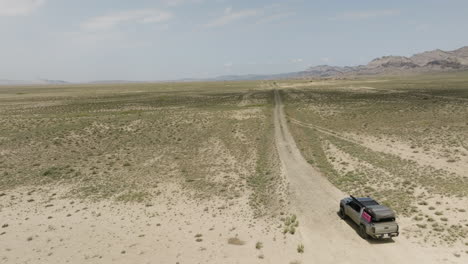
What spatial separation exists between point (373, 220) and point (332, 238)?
259cm

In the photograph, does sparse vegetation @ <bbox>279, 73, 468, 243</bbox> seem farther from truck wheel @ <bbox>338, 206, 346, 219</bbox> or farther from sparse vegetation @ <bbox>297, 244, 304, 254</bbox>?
sparse vegetation @ <bbox>297, 244, 304, 254</bbox>

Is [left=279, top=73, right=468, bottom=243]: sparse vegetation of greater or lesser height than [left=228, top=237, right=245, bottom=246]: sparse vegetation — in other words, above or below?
above

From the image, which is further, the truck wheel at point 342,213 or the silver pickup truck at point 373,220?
the truck wheel at point 342,213

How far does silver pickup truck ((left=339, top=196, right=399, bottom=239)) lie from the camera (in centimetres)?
1675

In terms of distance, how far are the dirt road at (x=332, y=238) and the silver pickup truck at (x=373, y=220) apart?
23.8 inches

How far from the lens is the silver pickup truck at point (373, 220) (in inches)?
660

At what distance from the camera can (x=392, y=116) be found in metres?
52.2

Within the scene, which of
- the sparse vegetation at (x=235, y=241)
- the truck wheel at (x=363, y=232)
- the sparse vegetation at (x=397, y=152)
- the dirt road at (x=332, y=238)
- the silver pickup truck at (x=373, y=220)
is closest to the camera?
the dirt road at (x=332, y=238)

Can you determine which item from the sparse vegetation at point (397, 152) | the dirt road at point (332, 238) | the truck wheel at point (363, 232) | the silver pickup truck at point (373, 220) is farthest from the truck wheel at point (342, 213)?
the sparse vegetation at point (397, 152)

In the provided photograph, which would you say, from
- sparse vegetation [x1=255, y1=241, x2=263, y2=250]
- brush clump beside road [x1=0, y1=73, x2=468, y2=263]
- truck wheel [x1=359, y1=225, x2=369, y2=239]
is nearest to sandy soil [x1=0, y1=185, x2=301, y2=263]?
brush clump beside road [x1=0, y1=73, x2=468, y2=263]

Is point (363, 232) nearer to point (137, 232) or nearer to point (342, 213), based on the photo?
point (342, 213)

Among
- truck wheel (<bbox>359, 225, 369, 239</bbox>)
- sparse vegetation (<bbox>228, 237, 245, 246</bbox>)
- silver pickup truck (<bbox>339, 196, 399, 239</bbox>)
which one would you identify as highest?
silver pickup truck (<bbox>339, 196, 399, 239</bbox>)

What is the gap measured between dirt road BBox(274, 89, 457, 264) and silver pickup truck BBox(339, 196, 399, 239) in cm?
61

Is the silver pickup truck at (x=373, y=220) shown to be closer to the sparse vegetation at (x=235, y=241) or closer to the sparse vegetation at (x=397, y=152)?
A: the sparse vegetation at (x=397, y=152)
